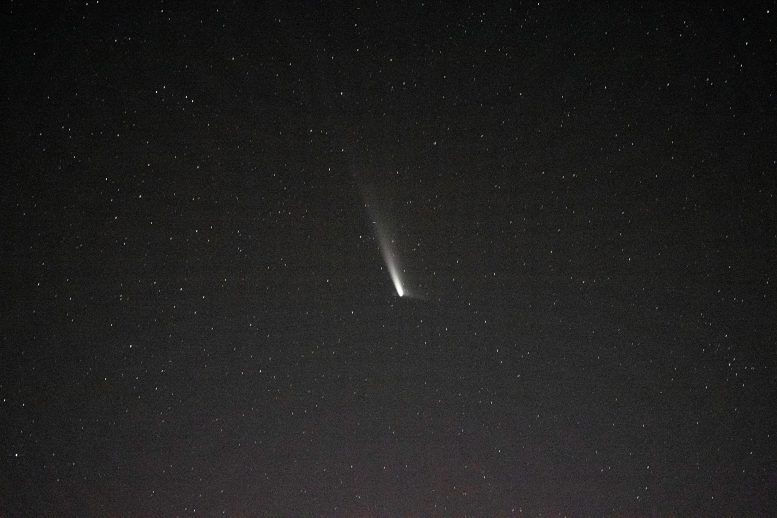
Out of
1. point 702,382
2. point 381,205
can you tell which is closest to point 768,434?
point 702,382

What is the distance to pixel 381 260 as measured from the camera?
0.77 meters

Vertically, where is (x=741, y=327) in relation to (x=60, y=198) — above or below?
below

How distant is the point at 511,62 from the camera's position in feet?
2.49

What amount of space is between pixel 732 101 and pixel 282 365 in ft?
1.71

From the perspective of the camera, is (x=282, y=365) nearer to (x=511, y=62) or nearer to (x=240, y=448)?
(x=240, y=448)

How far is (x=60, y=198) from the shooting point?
0.79 metres

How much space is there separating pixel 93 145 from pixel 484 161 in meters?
0.40

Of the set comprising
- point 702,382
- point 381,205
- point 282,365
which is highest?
point 381,205

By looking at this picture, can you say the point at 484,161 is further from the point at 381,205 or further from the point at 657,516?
the point at 657,516

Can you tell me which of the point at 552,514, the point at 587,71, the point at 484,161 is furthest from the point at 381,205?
the point at 552,514

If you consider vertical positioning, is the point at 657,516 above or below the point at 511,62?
below

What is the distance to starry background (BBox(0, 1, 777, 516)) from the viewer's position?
2.46ft

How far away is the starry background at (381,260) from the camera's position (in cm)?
75

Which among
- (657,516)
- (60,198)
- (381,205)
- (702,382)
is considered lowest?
(657,516)
